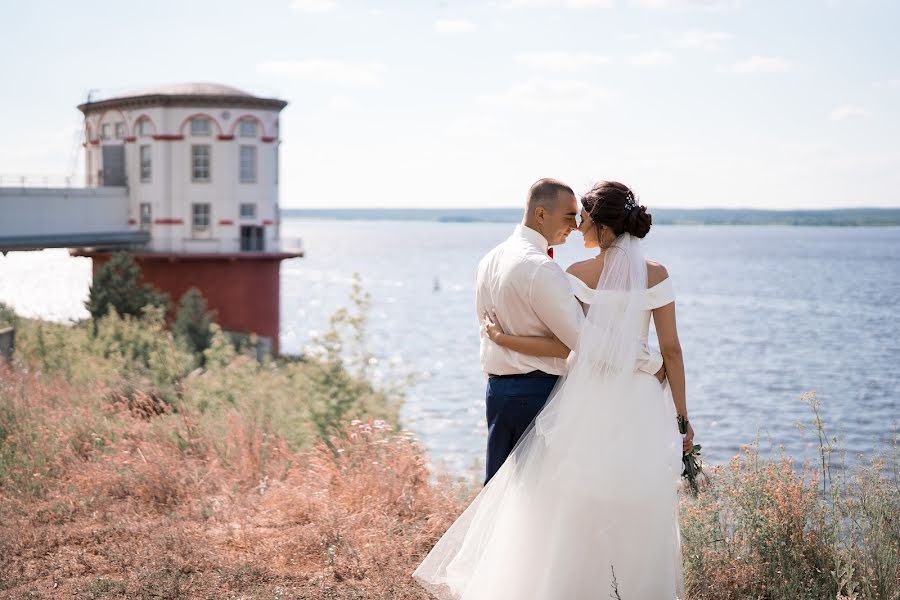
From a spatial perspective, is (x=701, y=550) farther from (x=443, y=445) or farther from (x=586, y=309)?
(x=443, y=445)

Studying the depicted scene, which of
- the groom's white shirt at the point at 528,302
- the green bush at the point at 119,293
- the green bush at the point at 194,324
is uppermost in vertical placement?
the groom's white shirt at the point at 528,302

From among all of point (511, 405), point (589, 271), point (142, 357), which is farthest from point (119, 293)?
point (589, 271)

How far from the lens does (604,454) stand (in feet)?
15.6

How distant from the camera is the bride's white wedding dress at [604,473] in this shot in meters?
4.76

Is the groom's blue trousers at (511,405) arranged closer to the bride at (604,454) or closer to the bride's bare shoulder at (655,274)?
the bride at (604,454)

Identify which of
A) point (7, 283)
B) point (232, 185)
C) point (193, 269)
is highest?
point (232, 185)

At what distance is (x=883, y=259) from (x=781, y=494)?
445 feet

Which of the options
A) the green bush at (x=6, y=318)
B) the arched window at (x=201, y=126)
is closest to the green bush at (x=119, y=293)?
the green bush at (x=6, y=318)

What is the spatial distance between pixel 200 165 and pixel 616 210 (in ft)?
130

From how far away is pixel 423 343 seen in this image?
5366 cm

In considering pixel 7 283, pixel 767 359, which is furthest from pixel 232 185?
pixel 7 283

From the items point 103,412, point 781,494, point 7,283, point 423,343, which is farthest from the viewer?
point 7,283

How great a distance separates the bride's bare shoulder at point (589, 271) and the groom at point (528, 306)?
14 cm

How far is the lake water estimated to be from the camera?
2697cm
